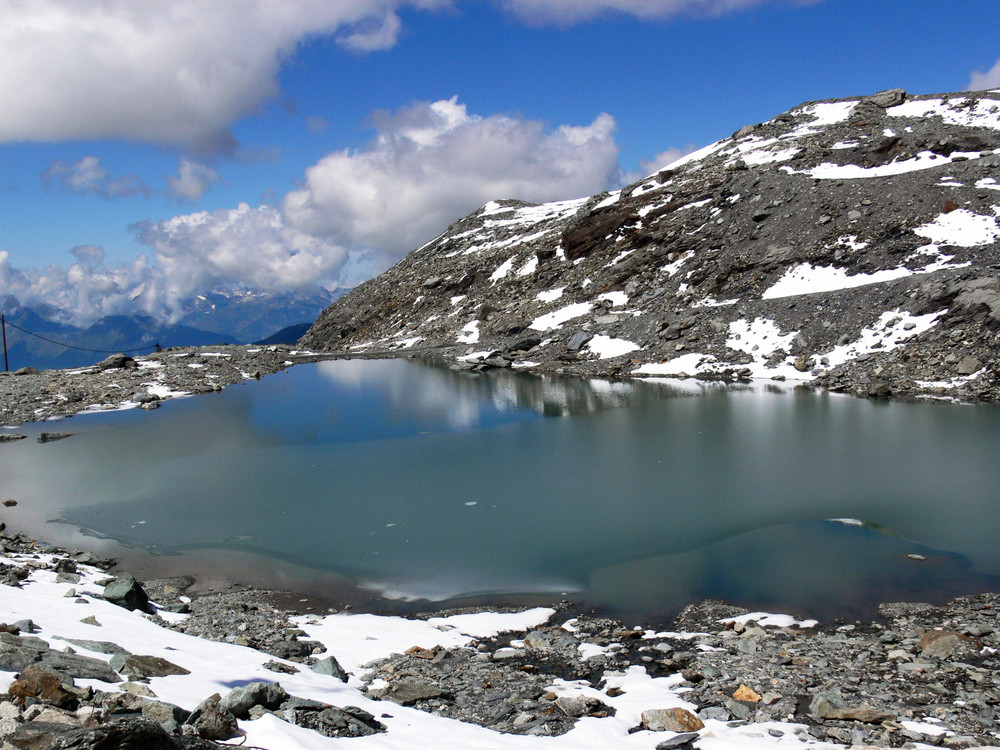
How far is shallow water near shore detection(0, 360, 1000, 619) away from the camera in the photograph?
13.4 m

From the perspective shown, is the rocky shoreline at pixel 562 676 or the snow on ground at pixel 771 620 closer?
the rocky shoreline at pixel 562 676

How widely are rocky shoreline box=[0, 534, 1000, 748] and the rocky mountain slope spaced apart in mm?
23282

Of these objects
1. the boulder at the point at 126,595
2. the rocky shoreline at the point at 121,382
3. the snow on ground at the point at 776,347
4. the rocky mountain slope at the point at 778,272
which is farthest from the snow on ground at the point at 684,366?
the boulder at the point at 126,595

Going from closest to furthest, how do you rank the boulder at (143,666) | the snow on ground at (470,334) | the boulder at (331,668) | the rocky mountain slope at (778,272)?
1. the boulder at (143,666)
2. the boulder at (331,668)
3. the rocky mountain slope at (778,272)
4. the snow on ground at (470,334)

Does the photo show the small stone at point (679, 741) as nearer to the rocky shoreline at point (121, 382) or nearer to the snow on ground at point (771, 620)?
the snow on ground at point (771, 620)

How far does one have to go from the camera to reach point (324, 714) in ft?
22.7

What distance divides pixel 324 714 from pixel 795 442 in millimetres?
20437

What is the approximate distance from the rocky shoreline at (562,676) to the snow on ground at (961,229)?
108ft

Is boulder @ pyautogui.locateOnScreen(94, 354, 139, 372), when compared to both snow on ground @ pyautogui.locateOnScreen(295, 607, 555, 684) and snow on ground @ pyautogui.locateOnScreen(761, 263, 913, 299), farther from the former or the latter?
snow on ground @ pyautogui.locateOnScreen(761, 263, 913, 299)

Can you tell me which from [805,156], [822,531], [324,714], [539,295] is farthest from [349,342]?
[324,714]

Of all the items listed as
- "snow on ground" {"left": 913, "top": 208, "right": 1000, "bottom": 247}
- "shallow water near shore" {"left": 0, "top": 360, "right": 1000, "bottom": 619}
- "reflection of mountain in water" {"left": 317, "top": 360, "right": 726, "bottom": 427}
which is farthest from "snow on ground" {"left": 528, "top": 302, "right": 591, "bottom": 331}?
"snow on ground" {"left": 913, "top": 208, "right": 1000, "bottom": 247}

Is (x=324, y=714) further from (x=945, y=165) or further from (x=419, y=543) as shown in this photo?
(x=945, y=165)

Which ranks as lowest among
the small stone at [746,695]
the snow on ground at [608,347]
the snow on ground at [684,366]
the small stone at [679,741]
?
the small stone at [746,695]

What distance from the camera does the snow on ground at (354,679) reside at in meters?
6.80
